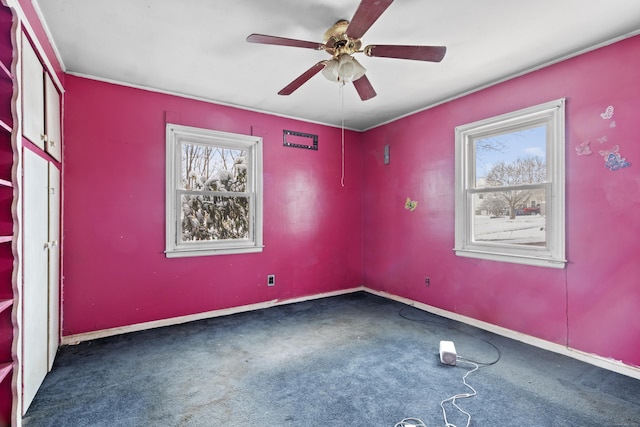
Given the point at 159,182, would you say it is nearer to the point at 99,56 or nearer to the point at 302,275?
the point at 99,56

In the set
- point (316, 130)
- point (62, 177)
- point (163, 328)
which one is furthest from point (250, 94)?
point (163, 328)

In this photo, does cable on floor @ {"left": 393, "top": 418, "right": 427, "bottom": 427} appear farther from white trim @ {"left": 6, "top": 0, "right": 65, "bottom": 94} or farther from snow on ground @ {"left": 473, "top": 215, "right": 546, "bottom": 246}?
white trim @ {"left": 6, "top": 0, "right": 65, "bottom": 94}

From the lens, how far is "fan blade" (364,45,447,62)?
190 centimetres

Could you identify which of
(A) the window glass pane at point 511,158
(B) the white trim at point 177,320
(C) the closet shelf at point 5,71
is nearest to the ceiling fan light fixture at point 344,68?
(C) the closet shelf at point 5,71

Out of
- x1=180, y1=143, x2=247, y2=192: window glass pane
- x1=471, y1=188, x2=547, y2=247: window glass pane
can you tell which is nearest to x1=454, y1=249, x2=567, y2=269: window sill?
x1=471, y1=188, x2=547, y2=247: window glass pane

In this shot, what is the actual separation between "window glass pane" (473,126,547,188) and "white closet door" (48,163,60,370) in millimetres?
3939

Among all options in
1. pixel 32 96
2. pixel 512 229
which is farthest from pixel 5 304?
pixel 512 229

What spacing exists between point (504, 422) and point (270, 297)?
2.81 m

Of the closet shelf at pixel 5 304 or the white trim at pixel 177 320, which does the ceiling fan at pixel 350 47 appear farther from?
the white trim at pixel 177 320

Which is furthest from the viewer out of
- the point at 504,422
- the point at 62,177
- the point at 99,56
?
the point at 62,177

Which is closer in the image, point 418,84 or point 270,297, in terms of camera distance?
point 418,84

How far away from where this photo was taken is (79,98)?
289 cm

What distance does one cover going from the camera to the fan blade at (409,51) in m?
1.90

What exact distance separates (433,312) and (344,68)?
2950mm
